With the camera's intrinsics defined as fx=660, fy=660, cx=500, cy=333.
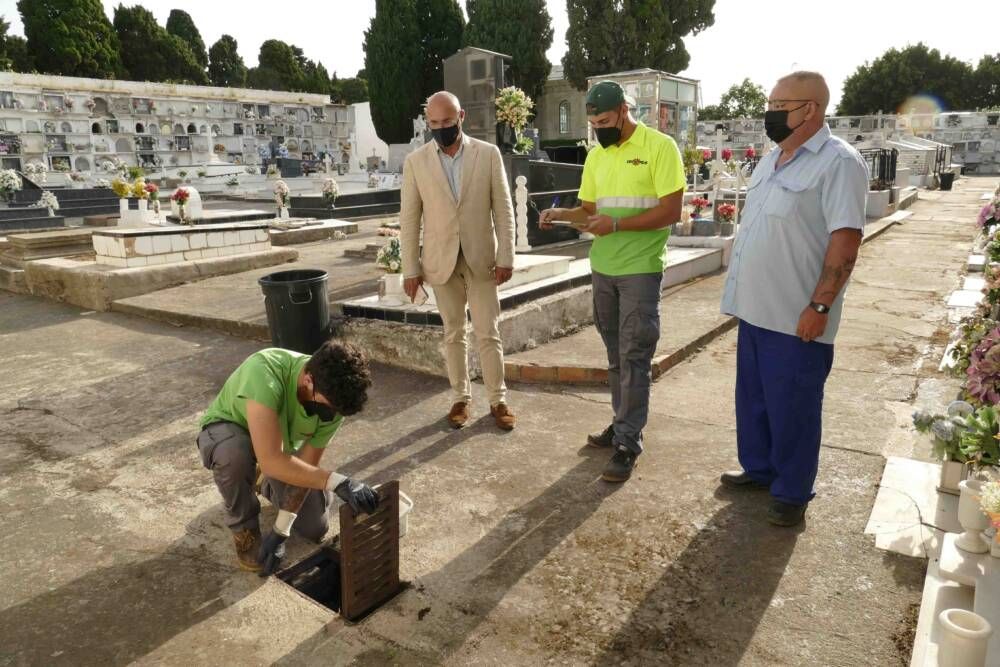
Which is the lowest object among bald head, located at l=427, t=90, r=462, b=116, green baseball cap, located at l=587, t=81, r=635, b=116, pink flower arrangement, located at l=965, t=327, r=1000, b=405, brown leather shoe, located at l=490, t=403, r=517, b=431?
brown leather shoe, located at l=490, t=403, r=517, b=431

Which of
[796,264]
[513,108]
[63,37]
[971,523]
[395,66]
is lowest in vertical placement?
[971,523]

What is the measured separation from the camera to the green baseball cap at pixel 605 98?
10.5 feet

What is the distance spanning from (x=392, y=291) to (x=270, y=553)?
323 centimetres

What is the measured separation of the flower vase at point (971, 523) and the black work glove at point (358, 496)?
222 centimetres

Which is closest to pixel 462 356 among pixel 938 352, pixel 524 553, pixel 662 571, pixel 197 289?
pixel 524 553

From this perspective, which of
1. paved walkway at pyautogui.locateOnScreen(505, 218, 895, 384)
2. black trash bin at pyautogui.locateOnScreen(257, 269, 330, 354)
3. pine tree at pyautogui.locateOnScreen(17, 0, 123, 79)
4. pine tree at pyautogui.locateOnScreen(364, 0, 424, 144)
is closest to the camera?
paved walkway at pyautogui.locateOnScreen(505, 218, 895, 384)

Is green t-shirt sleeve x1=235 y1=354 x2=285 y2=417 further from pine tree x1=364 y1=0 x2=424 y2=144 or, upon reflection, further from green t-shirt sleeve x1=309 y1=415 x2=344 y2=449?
pine tree x1=364 y1=0 x2=424 y2=144

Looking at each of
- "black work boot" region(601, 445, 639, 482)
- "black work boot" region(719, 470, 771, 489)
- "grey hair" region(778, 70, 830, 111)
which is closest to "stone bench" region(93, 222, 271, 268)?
"black work boot" region(601, 445, 639, 482)

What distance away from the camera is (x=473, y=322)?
4.06 m

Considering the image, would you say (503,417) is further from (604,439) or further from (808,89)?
(808,89)

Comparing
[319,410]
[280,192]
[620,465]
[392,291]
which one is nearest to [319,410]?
[319,410]

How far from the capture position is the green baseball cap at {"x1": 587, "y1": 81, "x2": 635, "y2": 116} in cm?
320

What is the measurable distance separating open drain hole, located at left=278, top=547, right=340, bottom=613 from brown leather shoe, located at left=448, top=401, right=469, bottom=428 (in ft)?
4.61

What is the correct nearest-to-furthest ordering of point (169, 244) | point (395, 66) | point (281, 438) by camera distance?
1. point (281, 438)
2. point (169, 244)
3. point (395, 66)
